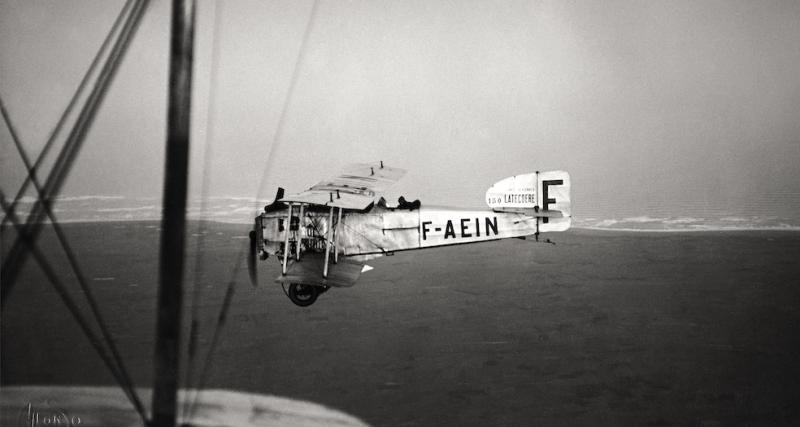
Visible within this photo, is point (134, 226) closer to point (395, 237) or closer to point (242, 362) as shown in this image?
point (395, 237)

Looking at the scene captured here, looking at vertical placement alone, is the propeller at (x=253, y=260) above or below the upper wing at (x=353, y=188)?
below

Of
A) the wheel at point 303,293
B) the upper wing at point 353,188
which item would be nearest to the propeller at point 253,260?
the wheel at point 303,293

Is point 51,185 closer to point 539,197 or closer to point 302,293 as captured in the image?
point 302,293

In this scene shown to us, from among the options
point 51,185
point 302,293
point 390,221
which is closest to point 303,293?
point 302,293

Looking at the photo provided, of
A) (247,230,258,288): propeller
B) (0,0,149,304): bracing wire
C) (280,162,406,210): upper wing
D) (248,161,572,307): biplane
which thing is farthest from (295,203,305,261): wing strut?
(0,0,149,304): bracing wire

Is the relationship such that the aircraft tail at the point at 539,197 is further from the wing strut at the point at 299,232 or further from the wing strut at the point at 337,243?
the wing strut at the point at 299,232
